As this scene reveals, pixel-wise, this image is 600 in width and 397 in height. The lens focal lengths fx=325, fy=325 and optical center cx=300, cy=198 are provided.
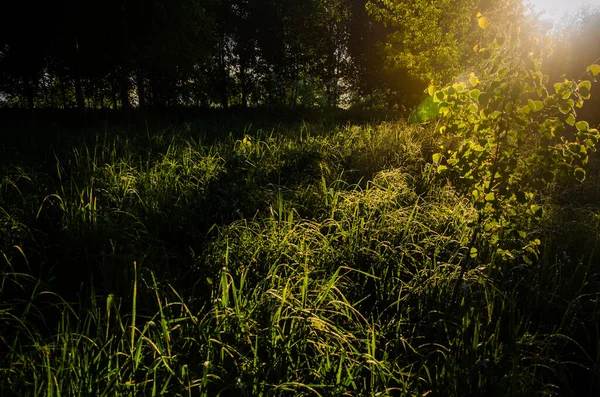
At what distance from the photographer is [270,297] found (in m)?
1.94

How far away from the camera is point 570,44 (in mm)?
24844

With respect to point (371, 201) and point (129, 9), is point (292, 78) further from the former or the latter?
point (371, 201)

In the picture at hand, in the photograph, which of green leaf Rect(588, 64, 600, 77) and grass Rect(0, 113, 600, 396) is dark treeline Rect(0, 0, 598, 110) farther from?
grass Rect(0, 113, 600, 396)

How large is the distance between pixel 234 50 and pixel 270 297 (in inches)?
882

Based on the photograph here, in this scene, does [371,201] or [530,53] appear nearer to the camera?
[530,53]

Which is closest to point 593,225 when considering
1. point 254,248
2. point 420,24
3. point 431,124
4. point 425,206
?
point 425,206

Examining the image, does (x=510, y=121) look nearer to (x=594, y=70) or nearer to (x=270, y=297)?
(x=594, y=70)

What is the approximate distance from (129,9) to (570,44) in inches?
1196

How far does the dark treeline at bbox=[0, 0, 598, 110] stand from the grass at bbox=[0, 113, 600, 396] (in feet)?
5.91

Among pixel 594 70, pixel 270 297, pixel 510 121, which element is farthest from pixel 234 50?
pixel 594 70

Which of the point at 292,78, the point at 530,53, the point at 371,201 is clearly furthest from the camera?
the point at 292,78

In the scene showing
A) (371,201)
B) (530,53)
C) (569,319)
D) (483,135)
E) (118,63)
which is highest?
(118,63)

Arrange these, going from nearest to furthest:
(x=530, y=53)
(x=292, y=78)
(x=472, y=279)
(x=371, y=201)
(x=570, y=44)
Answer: (x=530, y=53) → (x=472, y=279) → (x=371, y=201) → (x=292, y=78) → (x=570, y=44)

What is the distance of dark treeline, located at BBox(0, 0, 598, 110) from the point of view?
32.6 ft
